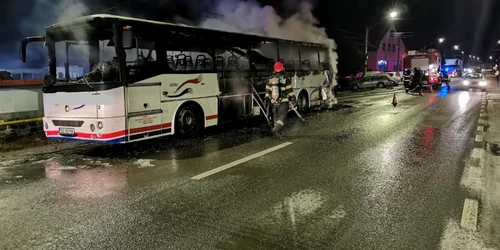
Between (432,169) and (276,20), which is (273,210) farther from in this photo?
(276,20)

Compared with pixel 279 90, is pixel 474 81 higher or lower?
higher

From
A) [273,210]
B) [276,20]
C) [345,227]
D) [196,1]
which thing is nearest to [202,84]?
[273,210]

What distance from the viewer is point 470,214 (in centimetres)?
465

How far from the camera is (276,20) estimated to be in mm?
18438

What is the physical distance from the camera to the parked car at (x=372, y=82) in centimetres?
3562

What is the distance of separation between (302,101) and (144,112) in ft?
27.2

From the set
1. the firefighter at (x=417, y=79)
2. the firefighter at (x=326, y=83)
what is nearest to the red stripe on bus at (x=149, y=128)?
the firefighter at (x=326, y=83)

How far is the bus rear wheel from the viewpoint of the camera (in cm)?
961

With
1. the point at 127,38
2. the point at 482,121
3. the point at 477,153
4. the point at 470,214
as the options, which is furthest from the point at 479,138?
the point at 127,38

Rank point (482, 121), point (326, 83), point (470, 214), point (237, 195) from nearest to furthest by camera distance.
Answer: point (470, 214), point (237, 195), point (482, 121), point (326, 83)

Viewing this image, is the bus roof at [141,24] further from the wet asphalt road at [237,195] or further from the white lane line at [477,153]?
the white lane line at [477,153]

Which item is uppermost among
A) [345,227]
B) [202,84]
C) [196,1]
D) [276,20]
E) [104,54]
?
[196,1]

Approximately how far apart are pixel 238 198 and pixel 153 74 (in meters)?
4.52

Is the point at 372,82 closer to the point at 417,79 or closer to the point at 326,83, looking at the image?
the point at 417,79
